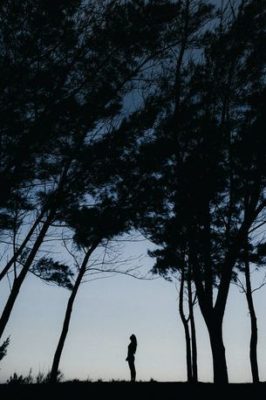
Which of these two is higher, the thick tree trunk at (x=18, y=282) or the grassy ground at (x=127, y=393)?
the thick tree trunk at (x=18, y=282)

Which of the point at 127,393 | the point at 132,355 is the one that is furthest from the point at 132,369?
the point at 127,393

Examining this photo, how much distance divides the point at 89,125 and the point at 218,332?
204 inches

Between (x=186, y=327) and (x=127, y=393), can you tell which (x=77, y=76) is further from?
(x=186, y=327)

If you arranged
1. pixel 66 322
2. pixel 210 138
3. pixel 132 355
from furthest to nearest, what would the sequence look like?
1. pixel 66 322
2. pixel 132 355
3. pixel 210 138

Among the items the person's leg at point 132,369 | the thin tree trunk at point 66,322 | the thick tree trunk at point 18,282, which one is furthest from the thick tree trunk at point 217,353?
the thin tree trunk at point 66,322

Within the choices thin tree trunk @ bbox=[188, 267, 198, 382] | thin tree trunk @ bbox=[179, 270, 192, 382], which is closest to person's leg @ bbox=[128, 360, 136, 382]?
thin tree trunk @ bbox=[188, 267, 198, 382]

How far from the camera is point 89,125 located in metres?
8.55

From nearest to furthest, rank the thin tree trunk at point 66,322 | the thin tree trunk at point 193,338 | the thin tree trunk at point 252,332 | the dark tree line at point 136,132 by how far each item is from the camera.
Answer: the dark tree line at point 136,132 < the thin tree trunk at point 66,322 < the thin tree trunk at point 252,332 < the thin tree trunk at point 193,338

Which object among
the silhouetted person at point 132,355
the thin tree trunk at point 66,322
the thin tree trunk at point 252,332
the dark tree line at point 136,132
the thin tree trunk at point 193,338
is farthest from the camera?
the thin tree trunk at point 193,338

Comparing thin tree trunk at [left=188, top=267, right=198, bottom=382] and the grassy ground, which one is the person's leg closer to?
thin tree trunk at [left=188, top=267, right=198, bottom=382]

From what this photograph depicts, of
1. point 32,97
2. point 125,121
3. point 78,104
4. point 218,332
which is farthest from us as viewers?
point 218,332

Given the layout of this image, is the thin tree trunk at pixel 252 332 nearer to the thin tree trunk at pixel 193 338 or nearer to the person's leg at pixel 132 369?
the thin tree trunk at pixel 193 338

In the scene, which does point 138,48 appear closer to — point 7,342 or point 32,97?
point 32,97

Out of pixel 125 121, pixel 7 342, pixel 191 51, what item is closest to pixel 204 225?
pixel 125 121
